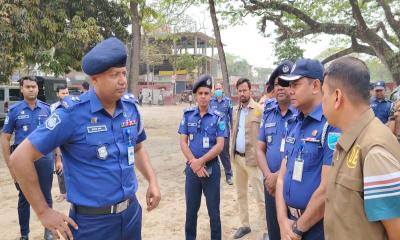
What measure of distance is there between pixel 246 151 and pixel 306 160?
2457mm

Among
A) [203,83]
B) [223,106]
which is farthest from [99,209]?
[223,106]

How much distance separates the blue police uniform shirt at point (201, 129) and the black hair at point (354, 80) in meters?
2.52

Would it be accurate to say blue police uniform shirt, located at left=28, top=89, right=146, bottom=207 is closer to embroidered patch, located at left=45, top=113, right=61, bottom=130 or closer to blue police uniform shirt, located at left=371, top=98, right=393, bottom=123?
embroidered patch, located at left=45, top=113, right=61, bottom=130

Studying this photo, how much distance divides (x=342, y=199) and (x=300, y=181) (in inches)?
33.2

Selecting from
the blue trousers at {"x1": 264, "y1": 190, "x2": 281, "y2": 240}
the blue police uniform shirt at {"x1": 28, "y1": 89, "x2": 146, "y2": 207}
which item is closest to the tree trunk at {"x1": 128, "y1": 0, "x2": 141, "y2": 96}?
the blue trousers at {"x1": 264, "y1": 190, "x2": 281, "y2": 240}

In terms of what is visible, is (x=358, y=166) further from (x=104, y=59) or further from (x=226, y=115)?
(x=226, y=115)

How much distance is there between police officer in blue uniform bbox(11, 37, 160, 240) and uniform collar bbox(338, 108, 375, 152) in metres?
1.43

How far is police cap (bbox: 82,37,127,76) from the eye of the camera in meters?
2.31

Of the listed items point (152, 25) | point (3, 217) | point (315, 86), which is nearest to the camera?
point (315, 86)

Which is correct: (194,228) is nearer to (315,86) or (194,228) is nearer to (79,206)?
(79,206)

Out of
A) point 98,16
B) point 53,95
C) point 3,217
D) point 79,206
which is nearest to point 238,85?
point 79,206

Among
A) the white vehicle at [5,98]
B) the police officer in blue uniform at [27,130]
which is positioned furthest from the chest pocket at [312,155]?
the white vehicle at [5,98]

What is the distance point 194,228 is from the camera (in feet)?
13.1

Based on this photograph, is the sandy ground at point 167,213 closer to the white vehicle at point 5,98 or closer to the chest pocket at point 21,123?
the chest pocket at point 21,123
